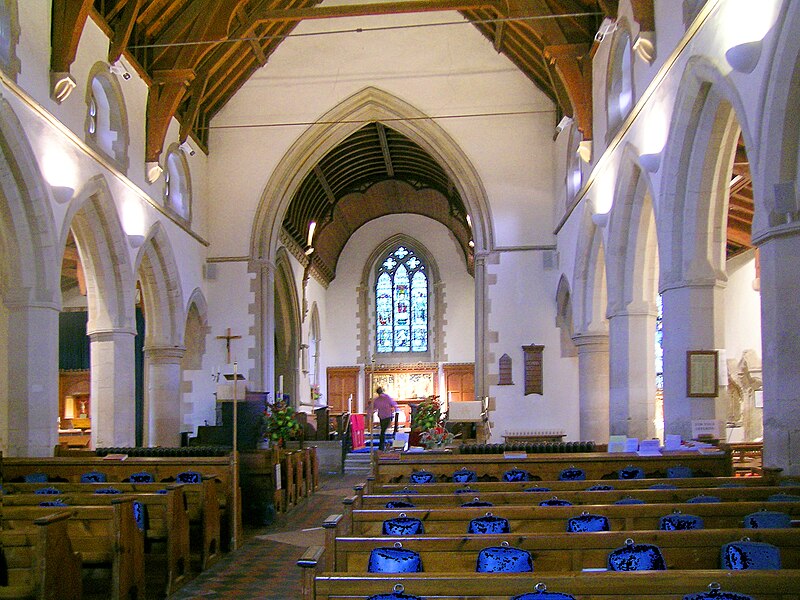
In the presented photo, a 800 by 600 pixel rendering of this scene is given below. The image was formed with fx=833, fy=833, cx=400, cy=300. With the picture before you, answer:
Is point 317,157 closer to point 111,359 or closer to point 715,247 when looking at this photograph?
point 111,359

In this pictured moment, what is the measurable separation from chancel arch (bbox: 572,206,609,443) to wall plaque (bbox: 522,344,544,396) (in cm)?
175

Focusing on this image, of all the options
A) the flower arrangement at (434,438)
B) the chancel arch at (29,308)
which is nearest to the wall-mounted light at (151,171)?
the chancel arch at (29,308)

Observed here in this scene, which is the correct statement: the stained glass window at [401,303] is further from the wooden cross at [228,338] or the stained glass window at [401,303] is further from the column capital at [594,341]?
the column capital at [594,341]

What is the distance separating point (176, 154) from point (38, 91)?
4857 millimetres

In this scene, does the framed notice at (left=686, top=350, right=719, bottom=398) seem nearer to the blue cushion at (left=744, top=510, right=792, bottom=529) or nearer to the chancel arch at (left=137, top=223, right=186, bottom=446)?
the blue cushion at (left=744, top=510, right=792, bottom=529)

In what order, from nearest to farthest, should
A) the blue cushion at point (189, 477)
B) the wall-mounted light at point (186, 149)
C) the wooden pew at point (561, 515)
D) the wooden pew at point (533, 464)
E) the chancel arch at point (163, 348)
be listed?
1. the wooden pew at point (561, 515)
2. the wooden pew at point (533, 464)
3. the blue cushion at point (189, 477)
4. the chancel arch at point (163, 348)
5. the wall-mounted light at point (186, 149)

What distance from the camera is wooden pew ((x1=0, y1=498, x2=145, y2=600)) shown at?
5.06m

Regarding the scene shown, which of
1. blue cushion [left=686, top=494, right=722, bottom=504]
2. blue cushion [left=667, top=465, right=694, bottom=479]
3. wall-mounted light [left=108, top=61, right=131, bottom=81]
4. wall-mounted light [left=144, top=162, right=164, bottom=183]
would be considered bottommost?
blue cushion [left=667, top=465, right=694, bottom=479]

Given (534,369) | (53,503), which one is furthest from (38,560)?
(534,369)

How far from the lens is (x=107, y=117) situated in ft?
35.3

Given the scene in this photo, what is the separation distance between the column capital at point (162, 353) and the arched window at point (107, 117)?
321cm

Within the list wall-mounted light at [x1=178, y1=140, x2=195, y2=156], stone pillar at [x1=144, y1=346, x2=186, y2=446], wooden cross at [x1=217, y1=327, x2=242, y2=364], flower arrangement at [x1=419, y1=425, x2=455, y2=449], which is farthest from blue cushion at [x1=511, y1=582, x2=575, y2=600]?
wooden cross at [x1=217, y1=327, x2=242, y2=364]

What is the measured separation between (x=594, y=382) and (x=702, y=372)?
4.63 meters

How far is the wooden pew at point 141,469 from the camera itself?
741 cm
